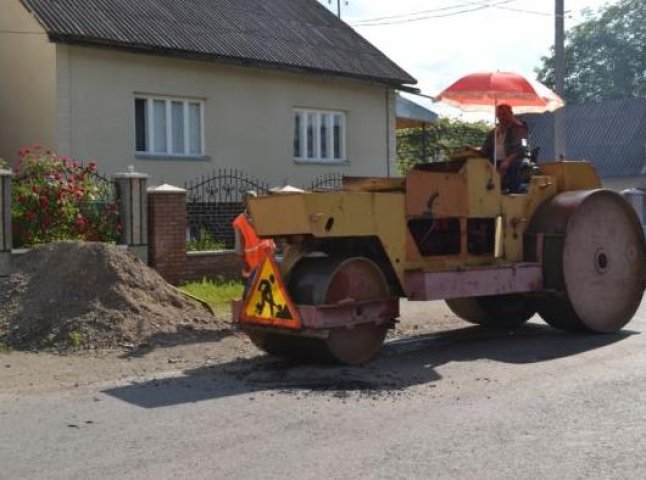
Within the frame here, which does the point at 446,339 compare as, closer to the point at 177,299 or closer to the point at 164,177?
the point at 177,299

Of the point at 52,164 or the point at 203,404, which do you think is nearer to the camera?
the point at 203,404

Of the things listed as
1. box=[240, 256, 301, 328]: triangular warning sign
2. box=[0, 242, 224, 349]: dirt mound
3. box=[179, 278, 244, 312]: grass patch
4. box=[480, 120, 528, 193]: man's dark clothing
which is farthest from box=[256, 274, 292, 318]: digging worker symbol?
box=[480, 120, 528, 193]: man's dark clothing

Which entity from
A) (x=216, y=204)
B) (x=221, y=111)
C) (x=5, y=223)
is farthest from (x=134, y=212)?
(x=221, y=111)

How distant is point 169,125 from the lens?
16578 millimetres

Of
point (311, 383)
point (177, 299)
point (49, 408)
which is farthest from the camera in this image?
point (177, 299)

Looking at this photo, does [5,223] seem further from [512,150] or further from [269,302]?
[512,150]

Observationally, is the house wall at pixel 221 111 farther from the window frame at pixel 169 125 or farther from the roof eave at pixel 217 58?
the roof eave at pixel 217 58

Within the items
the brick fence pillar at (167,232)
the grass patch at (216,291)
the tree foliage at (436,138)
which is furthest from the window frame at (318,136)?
the tree foliage at (436,138)

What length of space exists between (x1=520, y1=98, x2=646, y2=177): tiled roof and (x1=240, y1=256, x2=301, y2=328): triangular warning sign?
3278 centimetres

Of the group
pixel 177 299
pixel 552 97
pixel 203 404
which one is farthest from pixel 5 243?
pixel 552 97

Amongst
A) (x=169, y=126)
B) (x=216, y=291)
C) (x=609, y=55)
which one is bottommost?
(x=216, y=291)

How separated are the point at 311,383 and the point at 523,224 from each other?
3.50 meters

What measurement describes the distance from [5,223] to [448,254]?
17.4 ft

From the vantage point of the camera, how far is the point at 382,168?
20.2m
